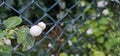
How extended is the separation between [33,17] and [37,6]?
4.6 inches

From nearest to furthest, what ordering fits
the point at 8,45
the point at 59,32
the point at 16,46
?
1. the point at 8,45
2. the point at 16,46
3. the point at 59,32

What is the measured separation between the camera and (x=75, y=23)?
199 centimetres

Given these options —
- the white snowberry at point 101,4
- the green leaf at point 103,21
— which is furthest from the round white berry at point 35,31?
the green leaf at point 103,21

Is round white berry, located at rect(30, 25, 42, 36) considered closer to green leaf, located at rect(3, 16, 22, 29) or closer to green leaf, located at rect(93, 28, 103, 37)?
green leaf, located at rect(3, 16, 22, 29)

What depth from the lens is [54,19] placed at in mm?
1896

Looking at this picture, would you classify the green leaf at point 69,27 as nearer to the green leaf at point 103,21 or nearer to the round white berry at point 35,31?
the green leaf at point 103,21

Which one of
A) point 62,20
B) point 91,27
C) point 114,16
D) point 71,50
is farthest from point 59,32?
point 114,16

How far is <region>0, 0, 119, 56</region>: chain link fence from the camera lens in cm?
156

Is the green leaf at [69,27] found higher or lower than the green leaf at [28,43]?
higher

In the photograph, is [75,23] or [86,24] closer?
[75,23]

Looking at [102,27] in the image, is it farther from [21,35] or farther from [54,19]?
[21,35]

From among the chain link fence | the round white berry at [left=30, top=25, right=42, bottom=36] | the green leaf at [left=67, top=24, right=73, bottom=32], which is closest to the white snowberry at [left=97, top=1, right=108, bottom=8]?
the chain link fence

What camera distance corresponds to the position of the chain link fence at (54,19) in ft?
5.10

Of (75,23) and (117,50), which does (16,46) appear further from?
(117,50)
